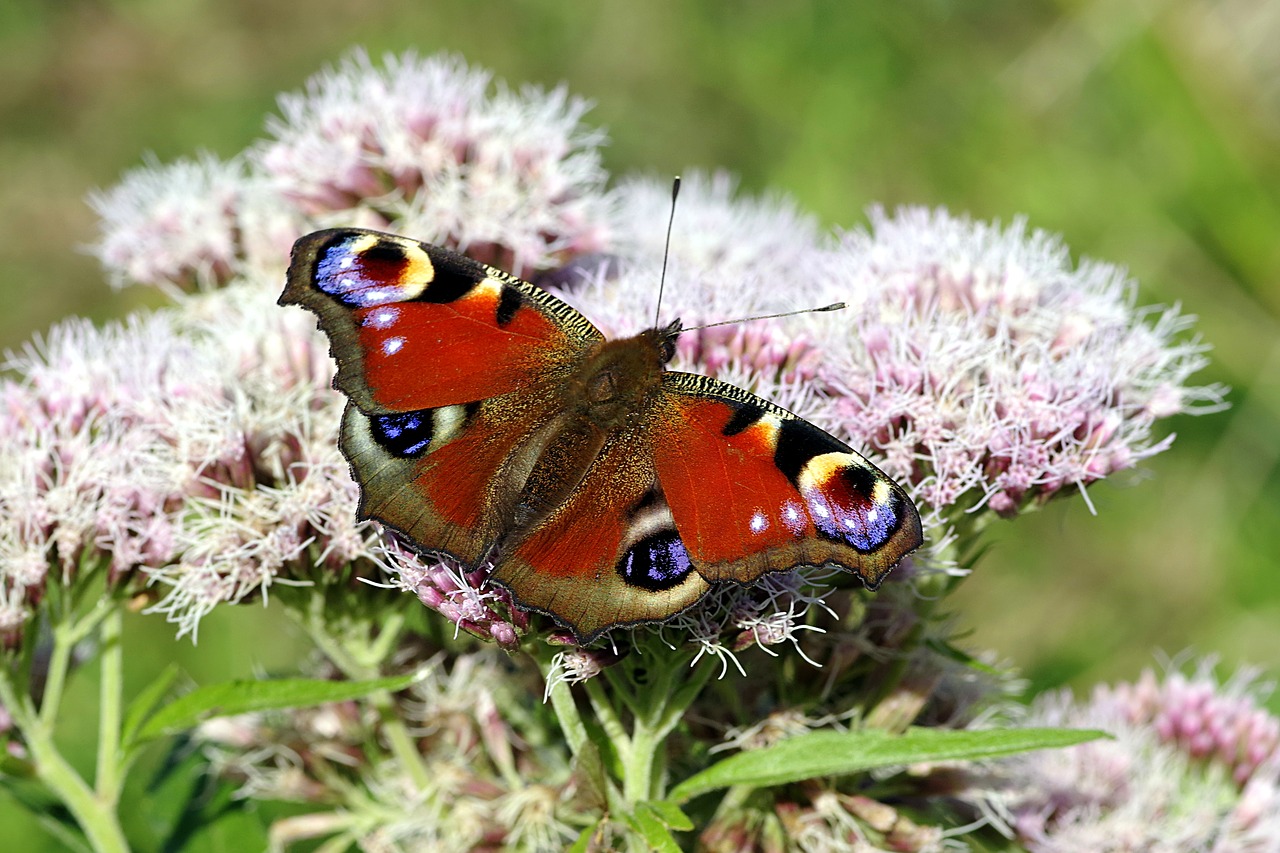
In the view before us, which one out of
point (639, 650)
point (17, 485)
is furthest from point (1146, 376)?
point (17, 485)

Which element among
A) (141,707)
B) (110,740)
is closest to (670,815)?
(141,707)

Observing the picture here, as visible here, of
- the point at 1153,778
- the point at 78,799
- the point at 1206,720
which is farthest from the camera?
the point at 1206,720

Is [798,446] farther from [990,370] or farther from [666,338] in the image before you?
[990,370]

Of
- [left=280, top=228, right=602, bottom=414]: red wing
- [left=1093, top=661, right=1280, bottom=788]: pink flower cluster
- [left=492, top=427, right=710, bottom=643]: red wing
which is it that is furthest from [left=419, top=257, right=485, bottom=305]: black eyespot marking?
[left=1093, top=661, right=1280, bottom=788]: pink flower cluster

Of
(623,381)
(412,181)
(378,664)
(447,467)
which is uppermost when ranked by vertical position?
(412,181)

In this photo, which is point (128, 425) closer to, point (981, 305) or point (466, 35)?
point (981, 305)

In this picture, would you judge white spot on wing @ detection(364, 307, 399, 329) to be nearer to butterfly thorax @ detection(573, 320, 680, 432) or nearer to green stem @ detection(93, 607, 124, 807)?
butterfly thorax @ detection(573, 320, 680, 432)
